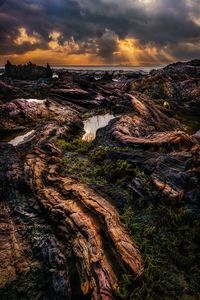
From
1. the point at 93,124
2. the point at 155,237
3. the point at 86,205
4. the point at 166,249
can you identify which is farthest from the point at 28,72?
the point at 166,249

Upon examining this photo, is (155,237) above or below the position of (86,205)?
below

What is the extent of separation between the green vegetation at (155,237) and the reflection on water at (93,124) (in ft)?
33.2

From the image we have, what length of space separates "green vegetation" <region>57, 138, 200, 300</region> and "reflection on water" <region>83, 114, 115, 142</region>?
10114 mm

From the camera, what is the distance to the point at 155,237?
455 inches

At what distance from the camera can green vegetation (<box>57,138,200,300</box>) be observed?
945cm

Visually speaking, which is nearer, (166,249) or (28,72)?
(166,249)

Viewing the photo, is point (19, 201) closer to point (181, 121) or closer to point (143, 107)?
point (143, 107)

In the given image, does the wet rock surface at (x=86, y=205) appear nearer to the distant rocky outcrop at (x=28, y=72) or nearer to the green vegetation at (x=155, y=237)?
the green vegetation at (x=155, y=237)

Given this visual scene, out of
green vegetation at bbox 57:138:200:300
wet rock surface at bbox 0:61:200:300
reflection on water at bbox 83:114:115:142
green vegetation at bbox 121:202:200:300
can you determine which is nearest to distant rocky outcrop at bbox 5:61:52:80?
reflection on water at bbox 83:114:115:142

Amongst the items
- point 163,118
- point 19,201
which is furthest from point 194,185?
point 163,118

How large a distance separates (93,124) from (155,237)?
841 inches

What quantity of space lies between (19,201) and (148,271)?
23.9 ft

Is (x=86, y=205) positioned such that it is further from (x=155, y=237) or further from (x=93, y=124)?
(x=93, y=124)

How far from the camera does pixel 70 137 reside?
25609 mm
